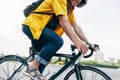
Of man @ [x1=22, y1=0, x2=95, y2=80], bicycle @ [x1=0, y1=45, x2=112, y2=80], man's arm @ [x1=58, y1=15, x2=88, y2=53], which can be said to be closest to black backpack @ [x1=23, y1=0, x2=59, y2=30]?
man @ [x1=22, y1=0, x2=95, y2=80]

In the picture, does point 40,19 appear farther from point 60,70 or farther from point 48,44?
point 60,70

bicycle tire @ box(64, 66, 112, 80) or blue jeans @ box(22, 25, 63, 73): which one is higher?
blue jeans @ box(22, 25, 63, 73)

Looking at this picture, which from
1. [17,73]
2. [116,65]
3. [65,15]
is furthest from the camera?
[116,65]

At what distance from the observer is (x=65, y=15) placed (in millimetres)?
5781

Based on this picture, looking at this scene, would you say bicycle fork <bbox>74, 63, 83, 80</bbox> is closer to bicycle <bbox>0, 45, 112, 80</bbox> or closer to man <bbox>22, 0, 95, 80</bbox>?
bicycle <bbox>0, 45, 112, 80</bbox>

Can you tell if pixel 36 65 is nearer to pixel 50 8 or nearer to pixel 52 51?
pixel 52 51

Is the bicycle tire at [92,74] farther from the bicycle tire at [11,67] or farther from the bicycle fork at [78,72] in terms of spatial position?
the bicycle tire at [11,67]

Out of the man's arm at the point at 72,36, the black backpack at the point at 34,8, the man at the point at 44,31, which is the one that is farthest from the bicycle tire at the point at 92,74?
the black backpack at the point at 34,8

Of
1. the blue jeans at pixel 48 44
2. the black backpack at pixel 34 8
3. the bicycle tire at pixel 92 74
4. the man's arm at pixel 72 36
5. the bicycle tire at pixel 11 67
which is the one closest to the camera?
the man's arm at pixel 72 36

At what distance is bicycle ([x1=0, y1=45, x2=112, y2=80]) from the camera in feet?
20.1

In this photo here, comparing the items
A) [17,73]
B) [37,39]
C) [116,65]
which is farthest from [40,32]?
[116,65]

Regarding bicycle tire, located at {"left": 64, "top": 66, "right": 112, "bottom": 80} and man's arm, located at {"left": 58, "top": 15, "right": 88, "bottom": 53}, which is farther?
bicycle tire, located at {"left": 64, "top": 66, "right": 112, "bottom": 80}

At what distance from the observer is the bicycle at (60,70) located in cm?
612

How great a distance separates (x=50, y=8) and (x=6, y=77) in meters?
1.48
